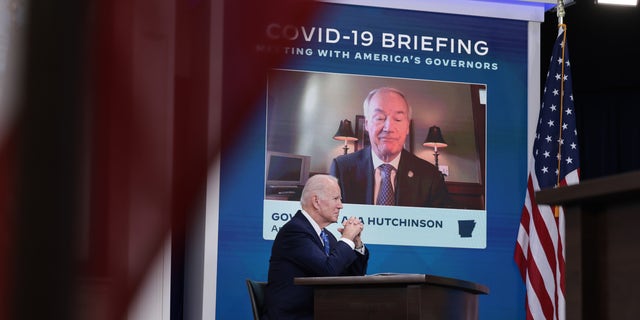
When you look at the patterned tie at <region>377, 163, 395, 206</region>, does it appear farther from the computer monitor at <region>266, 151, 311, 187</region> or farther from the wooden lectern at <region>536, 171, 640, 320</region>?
the wooden lectern at <region>536, 171, 640, 320</region>

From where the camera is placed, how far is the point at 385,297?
3.39m

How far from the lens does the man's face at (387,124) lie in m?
5.67

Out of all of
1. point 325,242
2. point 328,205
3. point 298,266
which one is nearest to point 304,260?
point 298,266

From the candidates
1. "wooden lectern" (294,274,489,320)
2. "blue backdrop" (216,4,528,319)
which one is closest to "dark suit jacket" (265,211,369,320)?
"wooden lectern" (294,274,489,320)

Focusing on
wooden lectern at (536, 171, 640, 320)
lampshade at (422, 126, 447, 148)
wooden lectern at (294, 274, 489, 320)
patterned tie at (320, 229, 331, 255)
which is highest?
lampshade at (422, 126, 447, 148)

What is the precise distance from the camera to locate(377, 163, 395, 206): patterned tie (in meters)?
5.62

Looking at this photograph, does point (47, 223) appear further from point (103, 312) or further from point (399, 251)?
point (399, 251)

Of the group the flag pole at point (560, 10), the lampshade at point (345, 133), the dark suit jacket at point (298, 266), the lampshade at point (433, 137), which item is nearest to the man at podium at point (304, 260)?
the dark suit jacket at point (298, 266)

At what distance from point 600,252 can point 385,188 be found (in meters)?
4.49

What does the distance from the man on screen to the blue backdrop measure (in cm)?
24

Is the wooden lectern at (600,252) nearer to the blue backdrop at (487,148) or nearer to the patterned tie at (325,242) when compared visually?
the patterned tie at (325,242)

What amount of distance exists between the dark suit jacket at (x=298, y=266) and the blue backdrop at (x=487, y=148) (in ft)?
4.52

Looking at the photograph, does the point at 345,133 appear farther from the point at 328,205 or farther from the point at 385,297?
the point at 385,297

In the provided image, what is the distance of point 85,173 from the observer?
0.22 m
